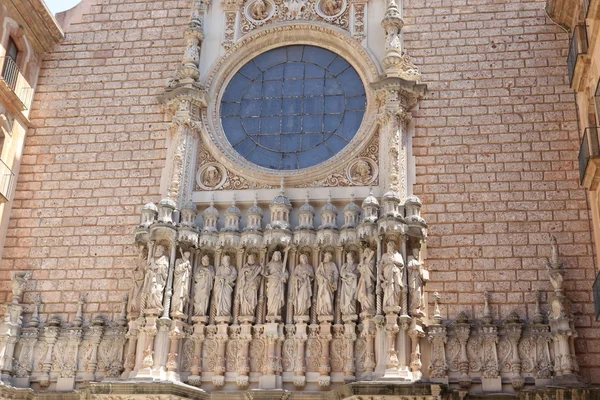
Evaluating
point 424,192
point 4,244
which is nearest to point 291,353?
point 424,192

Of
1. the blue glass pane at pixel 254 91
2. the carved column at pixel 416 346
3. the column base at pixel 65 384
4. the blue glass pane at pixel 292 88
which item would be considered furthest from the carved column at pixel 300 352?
the blue glass pane at pixel 254 91

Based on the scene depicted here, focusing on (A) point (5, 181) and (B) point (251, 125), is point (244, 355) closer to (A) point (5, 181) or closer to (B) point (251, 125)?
(B) point (251, 125)

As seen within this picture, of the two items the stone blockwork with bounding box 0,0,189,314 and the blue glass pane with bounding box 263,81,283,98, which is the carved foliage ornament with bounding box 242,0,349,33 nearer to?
the blue glass pane with bounding box 263,81,283,98

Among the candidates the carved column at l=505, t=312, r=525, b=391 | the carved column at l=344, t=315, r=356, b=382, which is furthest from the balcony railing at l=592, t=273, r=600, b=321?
the carved column at l=344, t=315, r=356, b=382

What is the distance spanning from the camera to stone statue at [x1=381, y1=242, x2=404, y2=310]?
12.8 meters

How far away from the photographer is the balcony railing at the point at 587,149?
41.8 feet

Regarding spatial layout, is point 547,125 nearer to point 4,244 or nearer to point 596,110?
point 596,110

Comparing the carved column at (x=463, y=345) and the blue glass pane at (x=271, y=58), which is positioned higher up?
the blue glass pane at (x=271, y=58)

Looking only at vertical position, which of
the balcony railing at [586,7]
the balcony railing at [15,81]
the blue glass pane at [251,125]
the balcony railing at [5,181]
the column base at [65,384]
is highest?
the balcony railing at [586,7]

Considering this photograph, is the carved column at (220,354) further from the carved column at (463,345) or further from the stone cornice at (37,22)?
the stone cornice at (37,22)

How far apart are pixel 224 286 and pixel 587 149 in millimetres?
5970

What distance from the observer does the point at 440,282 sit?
44.3 feet

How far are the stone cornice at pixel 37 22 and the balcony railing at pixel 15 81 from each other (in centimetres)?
84

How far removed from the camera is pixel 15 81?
1545 centimetres
